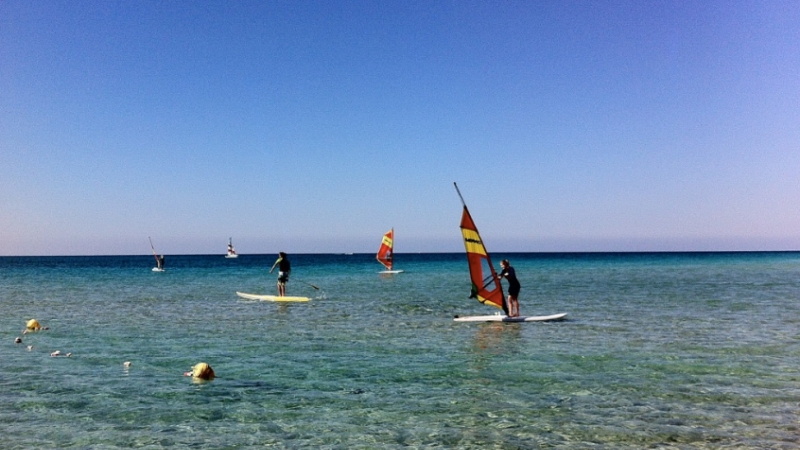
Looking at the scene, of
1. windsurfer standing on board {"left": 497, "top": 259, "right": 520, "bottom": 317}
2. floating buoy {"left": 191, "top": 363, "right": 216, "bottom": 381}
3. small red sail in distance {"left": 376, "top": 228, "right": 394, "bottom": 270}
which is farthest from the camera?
small red sail in distance {"left": 376, "top": 228, "right": 394, "bottom": 270}

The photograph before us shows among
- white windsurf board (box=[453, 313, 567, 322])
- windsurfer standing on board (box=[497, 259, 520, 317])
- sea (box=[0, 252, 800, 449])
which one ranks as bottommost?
sea (box=[0, 252, 800, 449])

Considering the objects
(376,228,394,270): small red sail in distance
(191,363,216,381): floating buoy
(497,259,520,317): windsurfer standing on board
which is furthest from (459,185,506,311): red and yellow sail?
(376,228,394,270): small red sail in distance

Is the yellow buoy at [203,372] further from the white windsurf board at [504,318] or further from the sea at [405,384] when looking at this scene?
the white windsurf board at [504,318]

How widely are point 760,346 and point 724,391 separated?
7.21 m

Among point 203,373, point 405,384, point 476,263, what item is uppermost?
point 476,263

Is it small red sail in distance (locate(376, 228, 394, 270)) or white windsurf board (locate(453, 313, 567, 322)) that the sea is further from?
small red sail in distance (locate(376, 228, 394, 270))

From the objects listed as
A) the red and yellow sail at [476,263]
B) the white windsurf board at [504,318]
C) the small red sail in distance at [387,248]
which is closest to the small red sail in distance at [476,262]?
the red and yellow sail at [476,263]

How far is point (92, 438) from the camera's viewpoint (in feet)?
31.9

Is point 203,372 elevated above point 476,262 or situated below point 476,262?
below

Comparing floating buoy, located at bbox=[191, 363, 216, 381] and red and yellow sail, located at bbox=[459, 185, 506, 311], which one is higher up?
red and yellow sail, located at bbox=[459, 185, 506, 311]

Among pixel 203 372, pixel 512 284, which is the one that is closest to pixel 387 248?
pixel 512 284

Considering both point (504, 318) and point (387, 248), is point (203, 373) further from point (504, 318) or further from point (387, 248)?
point (387, 248)

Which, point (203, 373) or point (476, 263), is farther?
point (476, 263)

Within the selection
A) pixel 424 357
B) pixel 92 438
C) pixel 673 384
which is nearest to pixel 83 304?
pixel 424 357
